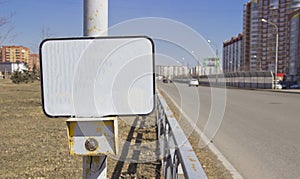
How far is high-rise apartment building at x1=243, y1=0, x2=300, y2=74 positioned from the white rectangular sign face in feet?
321

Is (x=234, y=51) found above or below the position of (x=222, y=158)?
above

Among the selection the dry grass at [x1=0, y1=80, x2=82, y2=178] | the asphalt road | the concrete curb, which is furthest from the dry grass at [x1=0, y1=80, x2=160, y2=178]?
the concrete curb

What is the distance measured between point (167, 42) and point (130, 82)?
508 mm

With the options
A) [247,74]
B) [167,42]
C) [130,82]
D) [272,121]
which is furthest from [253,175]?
[247,74]

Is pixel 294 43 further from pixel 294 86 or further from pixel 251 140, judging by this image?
pixel 251 140

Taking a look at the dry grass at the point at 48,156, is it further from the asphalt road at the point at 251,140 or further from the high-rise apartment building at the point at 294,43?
the high-rise apartment building at the point at 294,43

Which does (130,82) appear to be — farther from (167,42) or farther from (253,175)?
(253,175)

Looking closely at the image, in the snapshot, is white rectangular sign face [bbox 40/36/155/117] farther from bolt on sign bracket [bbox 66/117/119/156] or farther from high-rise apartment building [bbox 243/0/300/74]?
high-rise apartment building [bbox 243/0/300/74]

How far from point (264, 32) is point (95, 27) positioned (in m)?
106

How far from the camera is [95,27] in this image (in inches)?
63.1

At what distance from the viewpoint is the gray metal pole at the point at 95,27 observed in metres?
1.58

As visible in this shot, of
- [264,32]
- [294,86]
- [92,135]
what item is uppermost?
[264,32]

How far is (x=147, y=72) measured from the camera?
4.91 feet

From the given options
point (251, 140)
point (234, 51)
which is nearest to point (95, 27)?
point (251, 140)
